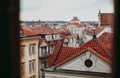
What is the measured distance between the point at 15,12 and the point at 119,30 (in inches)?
9.3

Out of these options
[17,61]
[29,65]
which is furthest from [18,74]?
[29,65]

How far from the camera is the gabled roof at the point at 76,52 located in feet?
7.58

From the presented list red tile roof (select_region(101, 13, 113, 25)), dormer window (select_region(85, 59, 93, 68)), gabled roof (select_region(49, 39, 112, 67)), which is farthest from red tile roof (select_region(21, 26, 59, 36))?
red tile roof (select_region(101, 13, 113, 25))

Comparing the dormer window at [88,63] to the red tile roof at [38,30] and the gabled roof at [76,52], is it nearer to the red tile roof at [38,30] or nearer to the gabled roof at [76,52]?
the gabled roof at [76,52]

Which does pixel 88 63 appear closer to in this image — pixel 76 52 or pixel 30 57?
pixel 76 52

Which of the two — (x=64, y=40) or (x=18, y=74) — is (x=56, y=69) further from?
(x=18, y=74)

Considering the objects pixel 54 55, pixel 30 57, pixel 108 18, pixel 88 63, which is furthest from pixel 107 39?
pixel 54 55

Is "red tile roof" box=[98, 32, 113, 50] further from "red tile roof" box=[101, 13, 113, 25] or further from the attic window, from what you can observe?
the attic window

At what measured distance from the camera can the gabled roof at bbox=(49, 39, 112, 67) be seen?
2311 millimetres

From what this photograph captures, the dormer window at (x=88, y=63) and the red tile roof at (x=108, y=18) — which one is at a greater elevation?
the red tile roof at (x=108, y=18)

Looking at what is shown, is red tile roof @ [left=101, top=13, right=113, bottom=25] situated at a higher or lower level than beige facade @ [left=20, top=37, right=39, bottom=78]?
higher

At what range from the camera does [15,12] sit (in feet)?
1.68

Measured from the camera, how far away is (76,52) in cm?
261

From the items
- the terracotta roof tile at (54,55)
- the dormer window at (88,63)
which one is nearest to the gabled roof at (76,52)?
the terracotta roof tile at (54,55)
